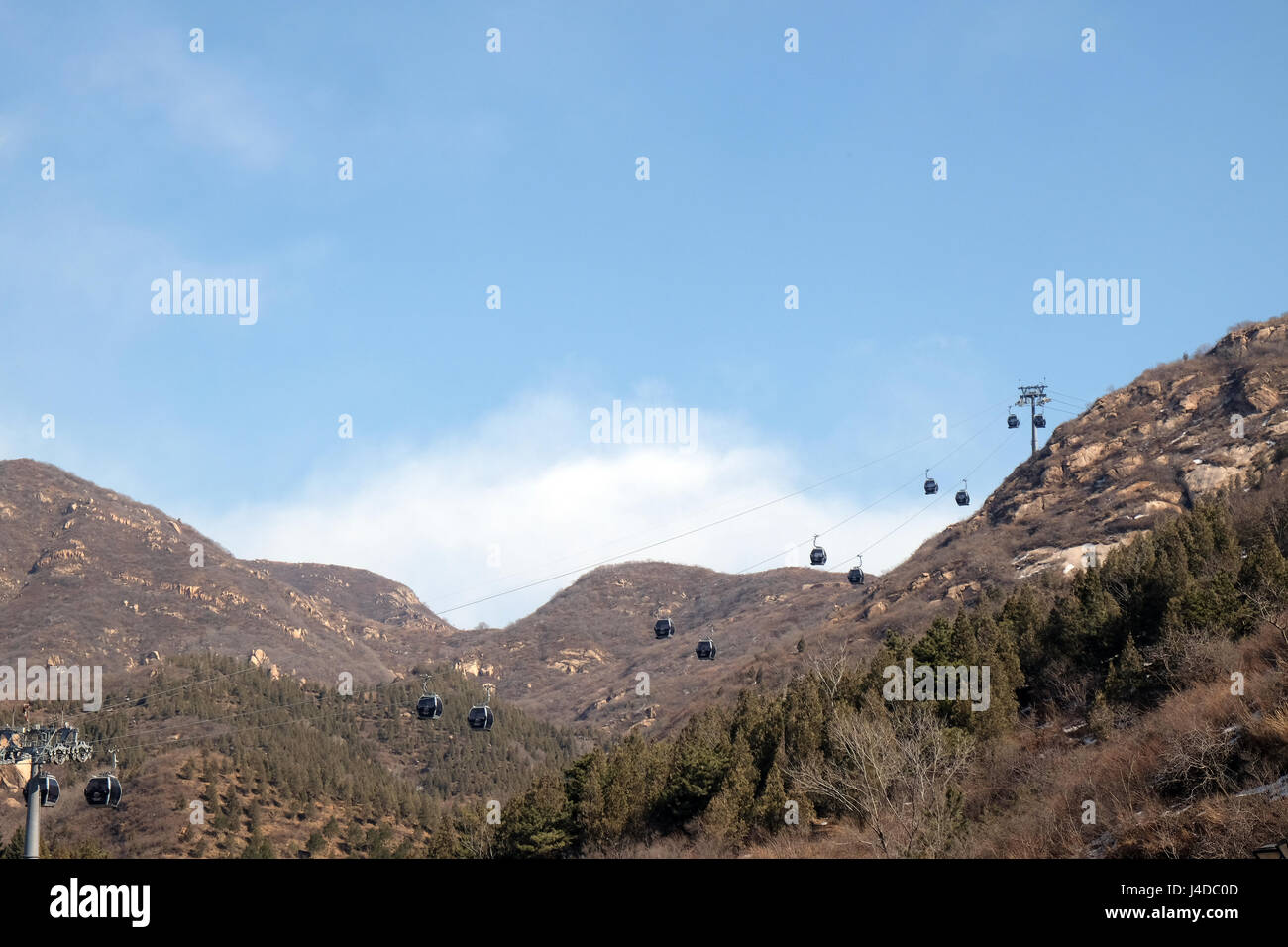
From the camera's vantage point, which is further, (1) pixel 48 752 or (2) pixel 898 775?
(1) pixel 48 752

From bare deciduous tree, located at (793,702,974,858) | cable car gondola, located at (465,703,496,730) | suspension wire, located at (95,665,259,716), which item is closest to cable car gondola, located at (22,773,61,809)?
cable car gondola, located at (465,703,496,730)

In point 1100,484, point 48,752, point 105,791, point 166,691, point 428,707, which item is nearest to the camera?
point 48,752

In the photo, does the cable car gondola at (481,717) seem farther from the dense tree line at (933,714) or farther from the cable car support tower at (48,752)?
the cable car support tower at (48,752)

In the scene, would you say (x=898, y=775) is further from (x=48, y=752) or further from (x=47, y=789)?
→ (x=48, y=752)

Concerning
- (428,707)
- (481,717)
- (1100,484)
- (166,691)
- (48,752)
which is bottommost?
(166,691)

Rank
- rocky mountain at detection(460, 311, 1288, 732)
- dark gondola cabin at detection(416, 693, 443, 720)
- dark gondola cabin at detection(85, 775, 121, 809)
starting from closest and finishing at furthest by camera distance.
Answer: dark gondola cabin at detection(85, 775, 121, 809) < dark gondola cabin at detection(416, 693, 443, 720) < rocky mountain at detection(460, 311, 1288, 732)

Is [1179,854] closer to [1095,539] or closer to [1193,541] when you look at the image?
[1193,541]

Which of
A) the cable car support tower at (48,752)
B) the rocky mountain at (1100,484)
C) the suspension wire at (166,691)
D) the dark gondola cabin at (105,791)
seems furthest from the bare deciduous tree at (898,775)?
the suspension wire at (166,691)

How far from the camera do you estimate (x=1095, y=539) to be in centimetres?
9781

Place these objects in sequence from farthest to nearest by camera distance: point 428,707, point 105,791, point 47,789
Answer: point 428,707 → point 105,791 → point 47,789

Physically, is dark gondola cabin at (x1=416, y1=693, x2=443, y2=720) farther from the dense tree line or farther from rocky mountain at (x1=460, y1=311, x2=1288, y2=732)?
rocky mountain at (x1=460, y1=311, x2=1288, y2=732)

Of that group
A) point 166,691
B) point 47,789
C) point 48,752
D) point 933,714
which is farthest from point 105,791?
point 166,691
